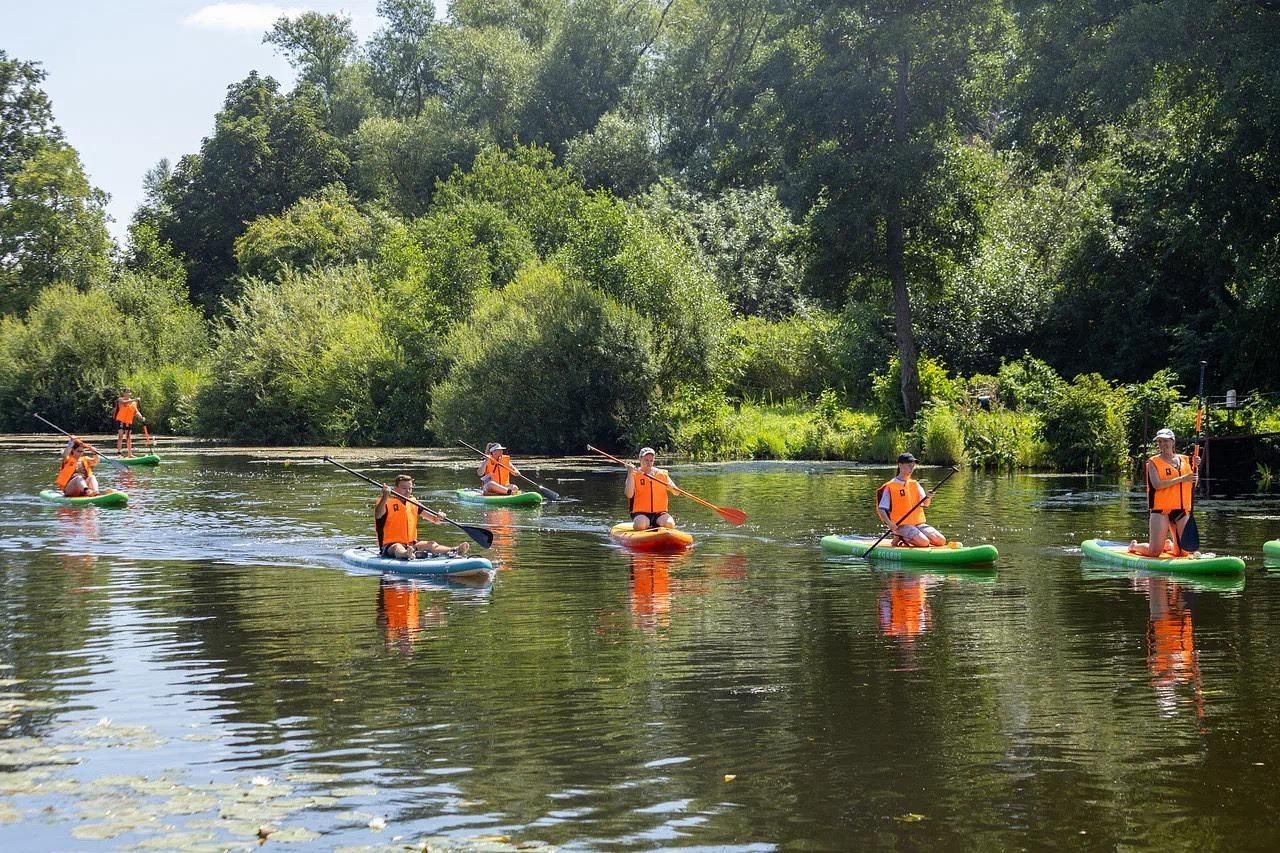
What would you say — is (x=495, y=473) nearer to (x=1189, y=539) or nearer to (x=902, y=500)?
(x=902, y=500)

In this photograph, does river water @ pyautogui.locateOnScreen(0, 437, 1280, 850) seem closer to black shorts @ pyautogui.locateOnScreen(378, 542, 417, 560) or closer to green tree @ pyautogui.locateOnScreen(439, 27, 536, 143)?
black shorts @ pyautogui.locateOnScreen(378, 542, 417, 560)

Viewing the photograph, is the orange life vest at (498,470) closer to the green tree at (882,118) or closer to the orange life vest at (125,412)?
the green tree at (882,118)

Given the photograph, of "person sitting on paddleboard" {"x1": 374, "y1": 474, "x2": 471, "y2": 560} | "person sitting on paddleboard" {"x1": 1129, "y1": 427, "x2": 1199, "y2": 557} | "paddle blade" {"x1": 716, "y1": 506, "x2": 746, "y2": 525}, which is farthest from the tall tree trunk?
"person sitting on paddleboard" {"x1": 374, "y1": 474, "x2": 471, "y2": 560}

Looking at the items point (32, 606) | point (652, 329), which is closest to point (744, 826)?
point (32, 606)

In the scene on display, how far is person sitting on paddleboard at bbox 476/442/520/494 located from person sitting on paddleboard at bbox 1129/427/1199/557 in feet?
43.4

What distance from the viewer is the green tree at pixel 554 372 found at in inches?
1715

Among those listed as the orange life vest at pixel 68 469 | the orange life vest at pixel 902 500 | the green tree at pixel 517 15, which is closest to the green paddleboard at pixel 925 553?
the orange life vest at pixel 902 500

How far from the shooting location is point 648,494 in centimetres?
2231

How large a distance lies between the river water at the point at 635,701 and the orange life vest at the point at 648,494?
2.80ft

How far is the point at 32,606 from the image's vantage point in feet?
54.5

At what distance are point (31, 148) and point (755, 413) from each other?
46.9 m

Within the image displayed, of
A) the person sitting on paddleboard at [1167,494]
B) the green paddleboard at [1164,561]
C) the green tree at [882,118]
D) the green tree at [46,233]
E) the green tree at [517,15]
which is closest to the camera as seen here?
the green paddleboard at [1164,561]

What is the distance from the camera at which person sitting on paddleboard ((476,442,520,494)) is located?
1135 inches

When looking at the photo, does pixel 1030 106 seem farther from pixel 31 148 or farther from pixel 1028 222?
pixel 31 148
